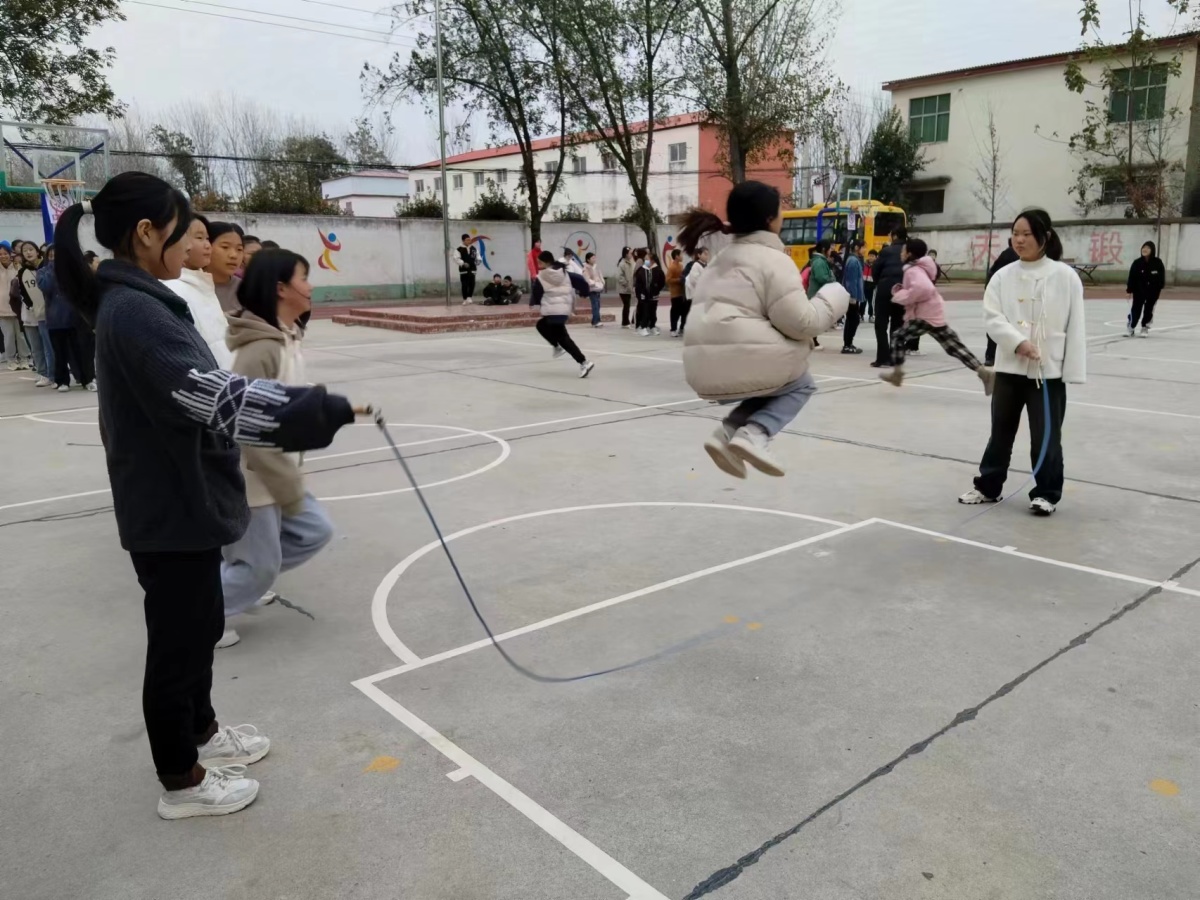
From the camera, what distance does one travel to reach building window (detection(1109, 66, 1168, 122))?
32594 millimetres

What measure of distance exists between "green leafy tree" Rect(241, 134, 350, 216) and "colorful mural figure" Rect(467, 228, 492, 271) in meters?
4.55

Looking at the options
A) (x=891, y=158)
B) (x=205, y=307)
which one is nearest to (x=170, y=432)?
(x=205, y=307)

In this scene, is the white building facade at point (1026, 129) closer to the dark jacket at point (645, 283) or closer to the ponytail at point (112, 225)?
the dark jacket at point (645, 283)

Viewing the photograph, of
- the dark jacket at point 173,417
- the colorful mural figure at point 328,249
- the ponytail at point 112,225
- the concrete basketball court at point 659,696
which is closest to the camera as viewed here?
the dark jacket at point 173,417

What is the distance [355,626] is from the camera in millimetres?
3967

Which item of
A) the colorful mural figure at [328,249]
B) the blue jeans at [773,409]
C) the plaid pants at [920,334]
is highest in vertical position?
the colorful mural figure at [328,249]

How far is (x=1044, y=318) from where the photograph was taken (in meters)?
5.32

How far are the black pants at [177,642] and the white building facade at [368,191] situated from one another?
52.5 m

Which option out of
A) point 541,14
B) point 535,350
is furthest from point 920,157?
point 535,350

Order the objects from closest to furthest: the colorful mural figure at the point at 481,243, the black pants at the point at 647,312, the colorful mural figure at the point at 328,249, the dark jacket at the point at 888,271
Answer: the dark jacket at the point at 888,271 → the black pants at the point at 647,312 → the colorful mural figure at the point at 328,249 → the colorful mural figure at the point at 481,243

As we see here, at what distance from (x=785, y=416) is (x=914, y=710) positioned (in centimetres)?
133

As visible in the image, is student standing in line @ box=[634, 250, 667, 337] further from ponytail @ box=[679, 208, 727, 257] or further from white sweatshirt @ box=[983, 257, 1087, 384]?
ponytail @ box=[679, 208, 727, 257]

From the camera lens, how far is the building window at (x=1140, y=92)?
32.6m

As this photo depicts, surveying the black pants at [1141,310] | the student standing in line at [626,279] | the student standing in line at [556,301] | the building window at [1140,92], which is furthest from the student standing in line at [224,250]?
the building window at [1140,92]
